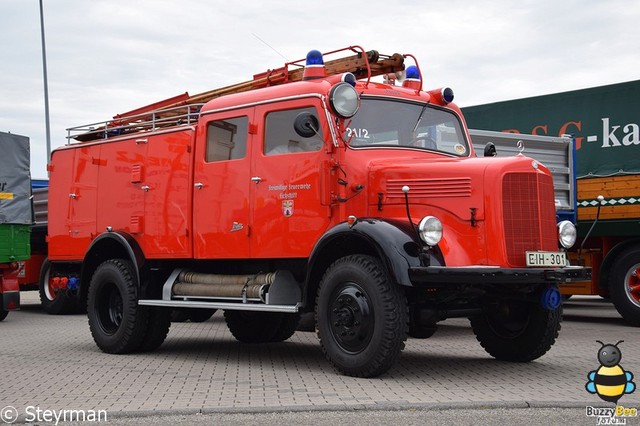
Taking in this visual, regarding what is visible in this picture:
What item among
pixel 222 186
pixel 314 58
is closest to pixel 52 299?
pixel 222 186

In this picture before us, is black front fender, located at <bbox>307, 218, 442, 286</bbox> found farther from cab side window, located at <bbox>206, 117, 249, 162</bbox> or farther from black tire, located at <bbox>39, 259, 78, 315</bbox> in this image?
black tire, located at <bbox>39, 259, 78, 315</bbox>

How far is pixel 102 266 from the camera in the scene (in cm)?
1184

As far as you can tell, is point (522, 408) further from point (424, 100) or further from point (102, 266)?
point (102, 266)

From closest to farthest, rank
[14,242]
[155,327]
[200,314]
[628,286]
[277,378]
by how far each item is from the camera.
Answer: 1. [277,378]
2. [155,327]
3. [200,314]
4. [628,286]
5. [14,242]

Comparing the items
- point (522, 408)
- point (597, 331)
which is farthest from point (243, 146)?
point (597, 331)

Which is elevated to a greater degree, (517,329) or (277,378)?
(517,329)

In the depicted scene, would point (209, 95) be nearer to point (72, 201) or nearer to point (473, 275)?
point (72, 201)

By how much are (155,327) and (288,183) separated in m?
2.95

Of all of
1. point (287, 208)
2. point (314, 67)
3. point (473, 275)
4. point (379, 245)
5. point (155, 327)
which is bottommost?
point (155, 327)

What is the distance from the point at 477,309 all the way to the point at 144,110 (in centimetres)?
579

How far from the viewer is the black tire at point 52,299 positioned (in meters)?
18.6

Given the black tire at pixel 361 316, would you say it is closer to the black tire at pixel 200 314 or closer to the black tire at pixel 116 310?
the black tire at pixel 200 314

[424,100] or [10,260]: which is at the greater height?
[424,100]

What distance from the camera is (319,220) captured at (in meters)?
9.42
